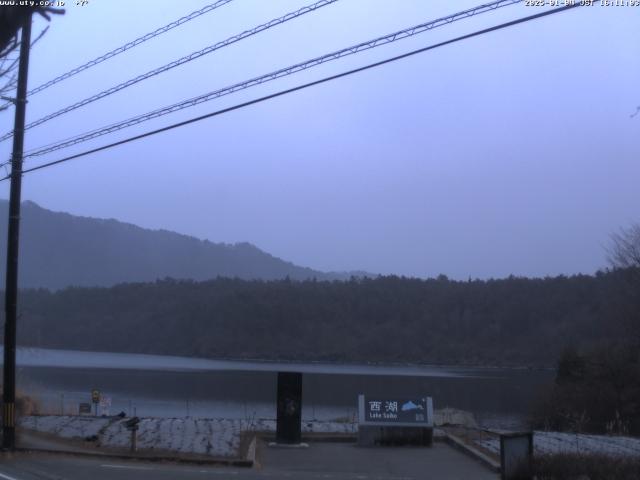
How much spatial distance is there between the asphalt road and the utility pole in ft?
2.89

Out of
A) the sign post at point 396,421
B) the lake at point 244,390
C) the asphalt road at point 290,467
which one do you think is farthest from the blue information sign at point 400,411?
the lake at point 244,390

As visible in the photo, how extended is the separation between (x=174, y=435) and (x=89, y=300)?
9447 cm

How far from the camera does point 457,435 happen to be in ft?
74.5

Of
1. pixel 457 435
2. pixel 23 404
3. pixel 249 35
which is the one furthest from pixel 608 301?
pixel 249 35

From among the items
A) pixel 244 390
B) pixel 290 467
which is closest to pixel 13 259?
pixel 290 467

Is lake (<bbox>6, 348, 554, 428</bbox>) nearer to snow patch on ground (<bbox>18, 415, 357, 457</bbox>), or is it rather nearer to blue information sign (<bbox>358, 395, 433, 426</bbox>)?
snow patch on ground (<bbox>18, 415, 357, 457</bbox>)

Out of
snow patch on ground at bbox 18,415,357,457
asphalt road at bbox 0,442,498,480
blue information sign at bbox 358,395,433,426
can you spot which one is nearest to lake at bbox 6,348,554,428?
snow patch on ground at bbox 18,415,357,457

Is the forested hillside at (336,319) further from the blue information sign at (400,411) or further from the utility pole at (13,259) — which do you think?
the utility pole at (13,259)

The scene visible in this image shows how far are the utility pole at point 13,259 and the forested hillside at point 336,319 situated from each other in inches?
2244

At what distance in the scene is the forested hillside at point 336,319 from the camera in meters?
82.3

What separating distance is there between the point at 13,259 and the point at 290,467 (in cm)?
783

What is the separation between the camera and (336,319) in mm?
96438

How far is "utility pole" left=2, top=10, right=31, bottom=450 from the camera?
18.9m

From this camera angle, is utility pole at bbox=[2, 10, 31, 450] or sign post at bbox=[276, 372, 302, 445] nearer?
utility pole at bbox=[2, 10, 31, 450]
